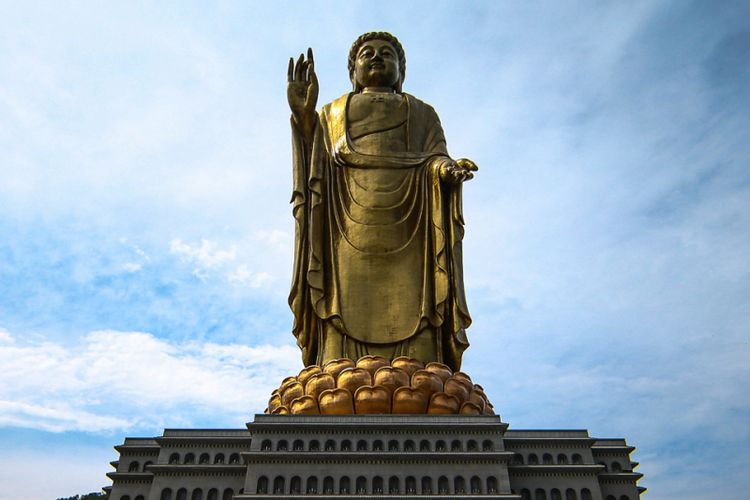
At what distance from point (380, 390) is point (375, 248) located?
4078 millimetres

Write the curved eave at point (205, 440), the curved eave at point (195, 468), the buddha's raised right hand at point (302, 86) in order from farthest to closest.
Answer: the buddha's raised right hand at point (302, 86), the curved eave at point (205, 440), the curved eave at point (195, 468)

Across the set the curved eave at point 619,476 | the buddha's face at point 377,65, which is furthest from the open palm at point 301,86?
the curved eave at point 619,476

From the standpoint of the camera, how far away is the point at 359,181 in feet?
59.7

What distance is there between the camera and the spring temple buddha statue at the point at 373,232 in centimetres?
1688

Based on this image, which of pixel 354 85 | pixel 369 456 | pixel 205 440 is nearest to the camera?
pixel 369 456

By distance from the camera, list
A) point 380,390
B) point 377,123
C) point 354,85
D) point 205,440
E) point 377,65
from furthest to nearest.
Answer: point 354,85
point 377,65
point 377,123
point 380,390
point 205,440

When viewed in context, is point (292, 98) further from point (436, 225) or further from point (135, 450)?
point (135, 450)

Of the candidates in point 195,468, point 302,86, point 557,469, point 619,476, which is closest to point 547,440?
point 557,469

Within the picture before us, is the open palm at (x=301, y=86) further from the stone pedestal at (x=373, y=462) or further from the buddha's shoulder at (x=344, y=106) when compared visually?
the stone pedestal at (x=373, y=462)

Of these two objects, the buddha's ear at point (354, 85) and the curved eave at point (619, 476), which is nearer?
the curved eave at point (619, 476)

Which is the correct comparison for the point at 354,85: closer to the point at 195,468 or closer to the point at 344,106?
the point at 344,106

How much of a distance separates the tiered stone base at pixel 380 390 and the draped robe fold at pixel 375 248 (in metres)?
1.19

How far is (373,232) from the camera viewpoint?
1769 centimetres

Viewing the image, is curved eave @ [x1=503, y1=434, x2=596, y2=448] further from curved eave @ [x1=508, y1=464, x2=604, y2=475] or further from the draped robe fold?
the draped robe fold
